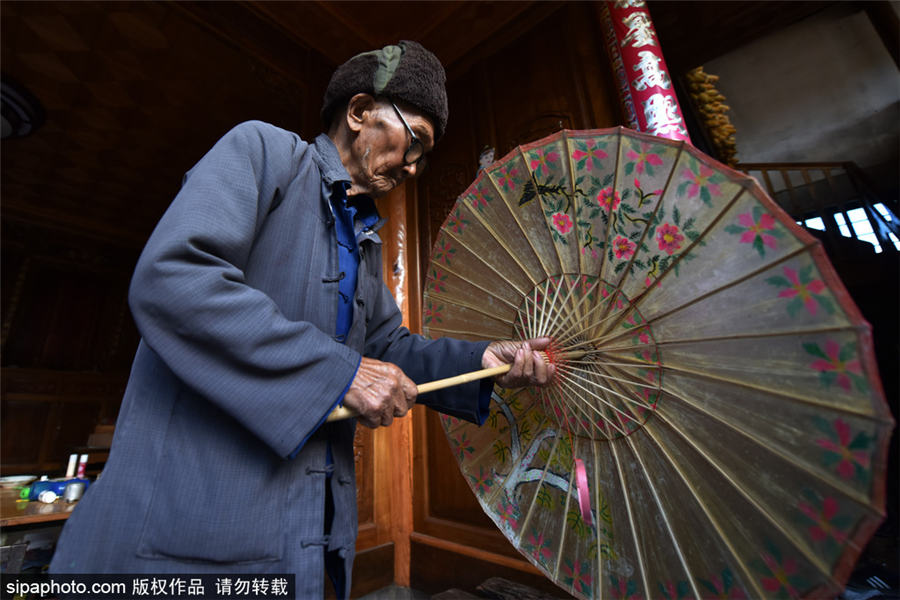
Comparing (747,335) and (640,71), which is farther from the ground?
(640,71)

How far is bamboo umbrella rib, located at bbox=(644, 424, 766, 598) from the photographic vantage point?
0.73 m

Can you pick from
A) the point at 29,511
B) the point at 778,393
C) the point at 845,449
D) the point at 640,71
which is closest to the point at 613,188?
the point at 778,393

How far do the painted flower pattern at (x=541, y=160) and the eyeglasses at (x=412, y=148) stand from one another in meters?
0.33

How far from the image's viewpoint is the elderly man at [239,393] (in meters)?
0.66

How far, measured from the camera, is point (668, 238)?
2.76 feet

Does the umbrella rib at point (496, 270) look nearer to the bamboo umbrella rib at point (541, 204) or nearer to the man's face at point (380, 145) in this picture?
the bamboo umbrella rib at point (541, 204)

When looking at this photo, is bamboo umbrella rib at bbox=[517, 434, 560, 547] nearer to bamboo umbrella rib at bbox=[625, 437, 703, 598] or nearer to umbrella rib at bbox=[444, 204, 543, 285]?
bamboo umbrella rib at bbox=[625, 437, 703, 598]

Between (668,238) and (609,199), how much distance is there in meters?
0.16

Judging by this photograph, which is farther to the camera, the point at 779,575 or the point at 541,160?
the point at 541,160

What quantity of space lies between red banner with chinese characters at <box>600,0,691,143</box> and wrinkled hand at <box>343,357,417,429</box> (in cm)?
153

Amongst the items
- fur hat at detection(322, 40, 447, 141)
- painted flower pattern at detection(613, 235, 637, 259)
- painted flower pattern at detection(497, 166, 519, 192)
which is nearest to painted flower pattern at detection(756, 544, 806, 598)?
painted flower pattern at detection(613, 235, 637, 259)

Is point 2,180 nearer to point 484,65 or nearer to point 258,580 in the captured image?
point 484,65

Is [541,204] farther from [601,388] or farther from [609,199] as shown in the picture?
[601,388]

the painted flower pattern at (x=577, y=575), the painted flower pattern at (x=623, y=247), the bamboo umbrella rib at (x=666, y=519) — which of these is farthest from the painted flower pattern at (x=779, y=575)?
the painted flower pattern at (x=623, y=247)
